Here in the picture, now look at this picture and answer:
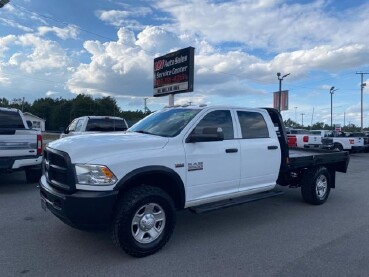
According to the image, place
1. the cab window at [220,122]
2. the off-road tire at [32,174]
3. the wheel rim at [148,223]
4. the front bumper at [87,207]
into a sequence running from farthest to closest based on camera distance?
the off-road tire at [32,174] < the cab window at [220,122] < the wheel rim at [148,223] < the front bumper at [87,207]

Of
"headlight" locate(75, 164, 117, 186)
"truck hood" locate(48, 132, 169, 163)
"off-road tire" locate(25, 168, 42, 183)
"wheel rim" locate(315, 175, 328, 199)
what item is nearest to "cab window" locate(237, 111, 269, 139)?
"truck hood" locate(48, 132, 169, 163)

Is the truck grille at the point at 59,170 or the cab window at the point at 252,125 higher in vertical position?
the cab window at the point at 252,125

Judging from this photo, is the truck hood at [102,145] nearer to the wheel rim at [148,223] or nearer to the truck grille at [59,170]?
the truck grille at [59,170]

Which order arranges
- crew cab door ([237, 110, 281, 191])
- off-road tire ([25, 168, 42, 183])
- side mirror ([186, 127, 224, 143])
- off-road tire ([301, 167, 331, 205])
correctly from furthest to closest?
off-road tire ([25, 168, 42, 183])
off-road tire ([301, 167, 331, 205])
crew cab door ([237, 110, 281, 191])
side mirror ([186, 127, 224, 143])

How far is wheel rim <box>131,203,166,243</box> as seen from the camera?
435cm

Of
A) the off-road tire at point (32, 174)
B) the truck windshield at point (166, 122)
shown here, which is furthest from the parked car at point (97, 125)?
the truck windshield at point (166, 122)

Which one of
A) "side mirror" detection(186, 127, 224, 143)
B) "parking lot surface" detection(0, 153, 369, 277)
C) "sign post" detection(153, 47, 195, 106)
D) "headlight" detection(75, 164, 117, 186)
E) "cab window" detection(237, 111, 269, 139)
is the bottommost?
"parking lot surface" detection(0, 153, 369, 277)

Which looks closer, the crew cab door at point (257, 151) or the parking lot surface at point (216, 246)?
the parking lot surface at point (216, 246)

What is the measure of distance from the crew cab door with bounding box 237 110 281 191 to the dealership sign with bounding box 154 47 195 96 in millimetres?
15515

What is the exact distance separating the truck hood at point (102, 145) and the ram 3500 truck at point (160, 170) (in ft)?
0.04

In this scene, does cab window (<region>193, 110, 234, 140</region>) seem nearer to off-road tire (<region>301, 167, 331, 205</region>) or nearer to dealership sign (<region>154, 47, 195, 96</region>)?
off-road tire (<region>301, 167, 331, 205</region>)

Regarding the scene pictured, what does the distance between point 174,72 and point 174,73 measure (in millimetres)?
65

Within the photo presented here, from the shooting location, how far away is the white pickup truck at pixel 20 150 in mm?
7707

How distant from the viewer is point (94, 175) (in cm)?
405
